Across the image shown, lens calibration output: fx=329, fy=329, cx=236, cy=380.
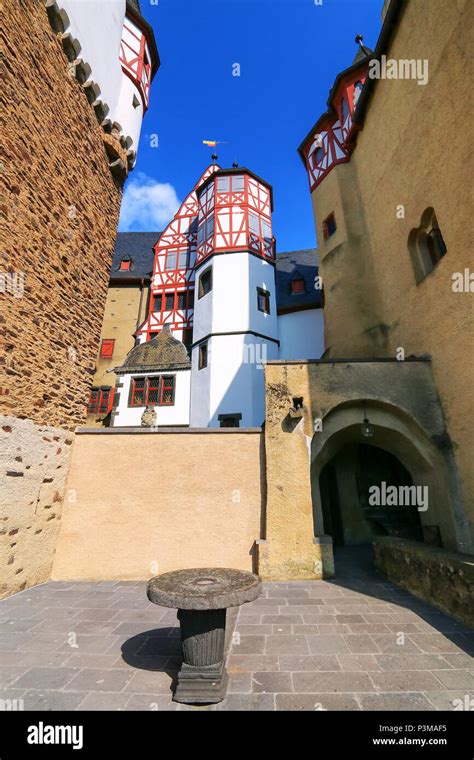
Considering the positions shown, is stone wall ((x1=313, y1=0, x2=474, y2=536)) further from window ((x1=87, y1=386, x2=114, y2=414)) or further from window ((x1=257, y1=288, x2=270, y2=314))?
window ((x1=87, y1=386, x2=114, y2=414))

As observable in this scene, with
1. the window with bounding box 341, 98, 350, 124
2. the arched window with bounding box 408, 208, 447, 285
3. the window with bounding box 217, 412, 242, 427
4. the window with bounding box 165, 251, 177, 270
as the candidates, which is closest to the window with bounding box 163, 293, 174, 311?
the window with bounding box 165, 251, 177, 270

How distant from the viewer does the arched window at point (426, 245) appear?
6.91 m

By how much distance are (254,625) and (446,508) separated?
4223 millimetres

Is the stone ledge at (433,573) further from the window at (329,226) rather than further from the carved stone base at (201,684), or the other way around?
the window at (329,226)

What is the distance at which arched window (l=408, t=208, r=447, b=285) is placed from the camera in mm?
6906

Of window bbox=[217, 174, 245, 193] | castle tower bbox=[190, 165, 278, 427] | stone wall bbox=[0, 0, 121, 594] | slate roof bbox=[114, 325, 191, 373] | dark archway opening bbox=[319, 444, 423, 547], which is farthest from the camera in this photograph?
window bbox=[217, 174, 245, 193]

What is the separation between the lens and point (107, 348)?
17.9 meters

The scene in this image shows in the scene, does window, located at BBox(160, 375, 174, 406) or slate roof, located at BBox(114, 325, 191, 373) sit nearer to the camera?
window, located at BBox(160, 375, 174, 406)

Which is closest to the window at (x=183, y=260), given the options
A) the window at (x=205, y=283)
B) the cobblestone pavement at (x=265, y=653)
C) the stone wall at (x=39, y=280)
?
the window at (x=205, y=283)

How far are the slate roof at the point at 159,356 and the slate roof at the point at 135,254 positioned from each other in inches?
202

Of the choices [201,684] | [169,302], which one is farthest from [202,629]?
[169,302]

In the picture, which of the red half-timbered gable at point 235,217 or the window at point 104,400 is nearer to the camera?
the red half-timbered gable at point 235,217

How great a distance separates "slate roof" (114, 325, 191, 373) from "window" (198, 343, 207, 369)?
687mm
